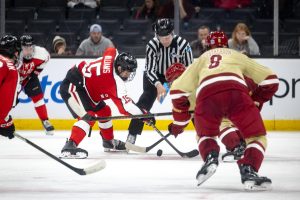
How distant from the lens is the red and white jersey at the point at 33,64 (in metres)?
10.6

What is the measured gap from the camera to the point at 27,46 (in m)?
10.5

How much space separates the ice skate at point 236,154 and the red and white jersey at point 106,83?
86cm

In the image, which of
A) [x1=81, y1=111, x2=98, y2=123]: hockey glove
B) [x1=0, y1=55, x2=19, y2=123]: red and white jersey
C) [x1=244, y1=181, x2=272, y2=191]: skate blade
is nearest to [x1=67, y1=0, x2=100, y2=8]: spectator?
[x1=81, y1=111, x2=98, y2=123]: hockey glove

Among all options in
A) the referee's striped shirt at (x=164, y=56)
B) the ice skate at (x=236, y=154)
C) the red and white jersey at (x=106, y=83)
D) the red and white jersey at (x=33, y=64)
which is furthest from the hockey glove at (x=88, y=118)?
the red and white jersey at (x=33, y=64)

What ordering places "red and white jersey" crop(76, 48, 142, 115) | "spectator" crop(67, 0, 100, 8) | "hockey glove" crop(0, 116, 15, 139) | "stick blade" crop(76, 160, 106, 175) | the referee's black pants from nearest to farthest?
1. "stick blade" crop(76, 160, 106, 175)
2. "hockey glove" crop(0, 116, 15, 139)
3. "red and white jersey" crop(76, 48, 142, 115)
4. the referee's black pants
5. "spectator" crop(67, 0, 100, 8)

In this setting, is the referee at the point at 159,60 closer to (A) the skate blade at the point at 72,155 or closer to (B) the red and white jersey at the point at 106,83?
(B) the red and white jersey at the point at 106,83

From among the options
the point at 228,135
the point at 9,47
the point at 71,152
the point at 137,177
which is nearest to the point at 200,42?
the point at 71,152

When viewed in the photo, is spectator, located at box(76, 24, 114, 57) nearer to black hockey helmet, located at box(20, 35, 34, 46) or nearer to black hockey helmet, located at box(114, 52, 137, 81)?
black hockey helmet, located at box(20, 35, 34, 46)

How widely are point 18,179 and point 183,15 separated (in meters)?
5.13

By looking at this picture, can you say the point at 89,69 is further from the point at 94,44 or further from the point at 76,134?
the point at 94,44

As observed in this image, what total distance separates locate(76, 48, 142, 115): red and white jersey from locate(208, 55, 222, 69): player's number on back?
76.9 inches

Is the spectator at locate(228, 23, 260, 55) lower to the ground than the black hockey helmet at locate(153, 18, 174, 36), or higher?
A: lower

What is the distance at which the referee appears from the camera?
824 centimetres

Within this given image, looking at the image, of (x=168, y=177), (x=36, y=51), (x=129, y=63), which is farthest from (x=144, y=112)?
(x=36, y=51)
